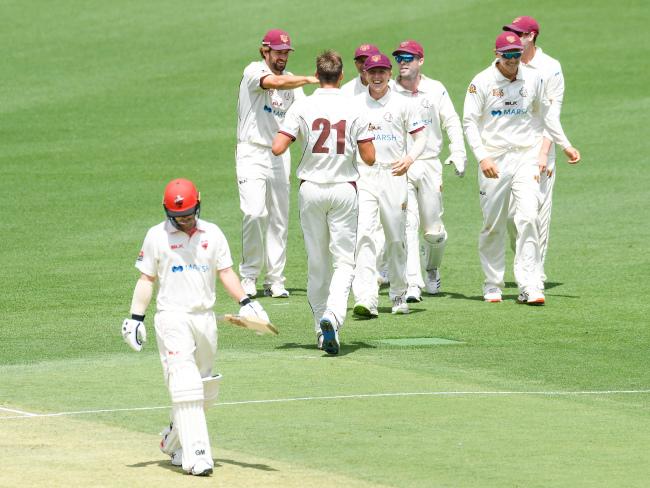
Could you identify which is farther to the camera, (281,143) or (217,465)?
(281,143)

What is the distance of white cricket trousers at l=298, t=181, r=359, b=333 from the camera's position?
13391 mm

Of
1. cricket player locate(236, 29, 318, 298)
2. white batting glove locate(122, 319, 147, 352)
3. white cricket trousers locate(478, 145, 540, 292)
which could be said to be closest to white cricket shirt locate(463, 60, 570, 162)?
white cricket trousers locate(478, 145, 540, 292)

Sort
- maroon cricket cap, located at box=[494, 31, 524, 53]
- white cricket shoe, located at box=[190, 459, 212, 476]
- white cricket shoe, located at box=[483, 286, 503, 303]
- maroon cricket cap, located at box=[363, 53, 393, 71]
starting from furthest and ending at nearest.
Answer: white cricket shoe, located at box=[483, 286, 503, 303] → maroon cricket cap, located at box=[494, 31, 524, 53] → maroon cricket cap, located at box=[363, 53, 393, 71] → white cricket shoe, located at box=[190, 459, 212, 476]

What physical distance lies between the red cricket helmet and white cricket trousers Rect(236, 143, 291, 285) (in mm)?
6774

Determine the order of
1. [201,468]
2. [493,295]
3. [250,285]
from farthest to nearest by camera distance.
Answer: [250,285] < [493,295] < [201,468]

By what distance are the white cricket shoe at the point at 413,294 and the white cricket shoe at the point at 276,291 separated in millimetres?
1340

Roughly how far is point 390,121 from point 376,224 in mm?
1049

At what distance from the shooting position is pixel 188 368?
374 inches

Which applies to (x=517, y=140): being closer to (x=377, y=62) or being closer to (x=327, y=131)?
(x=377, y=62)

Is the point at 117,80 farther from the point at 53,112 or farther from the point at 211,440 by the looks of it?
the point at 211,440

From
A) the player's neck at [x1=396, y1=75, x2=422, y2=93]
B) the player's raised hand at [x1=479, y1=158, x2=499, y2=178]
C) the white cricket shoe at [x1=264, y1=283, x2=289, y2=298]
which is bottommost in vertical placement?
the white cricket shoe at [x1=264, y1=283, x2=289, y2=298]

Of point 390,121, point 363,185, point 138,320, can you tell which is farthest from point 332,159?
point 138,320

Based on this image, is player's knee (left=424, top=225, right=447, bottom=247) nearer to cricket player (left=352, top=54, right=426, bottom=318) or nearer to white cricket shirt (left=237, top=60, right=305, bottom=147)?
cricket player (left=352, top=54, right=426, bottom=318)

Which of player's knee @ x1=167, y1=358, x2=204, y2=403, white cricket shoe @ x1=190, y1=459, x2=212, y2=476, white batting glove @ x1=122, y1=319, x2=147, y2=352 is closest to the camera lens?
white cricket shoe @ x1=190, y1=459, x2=212, y2=476
